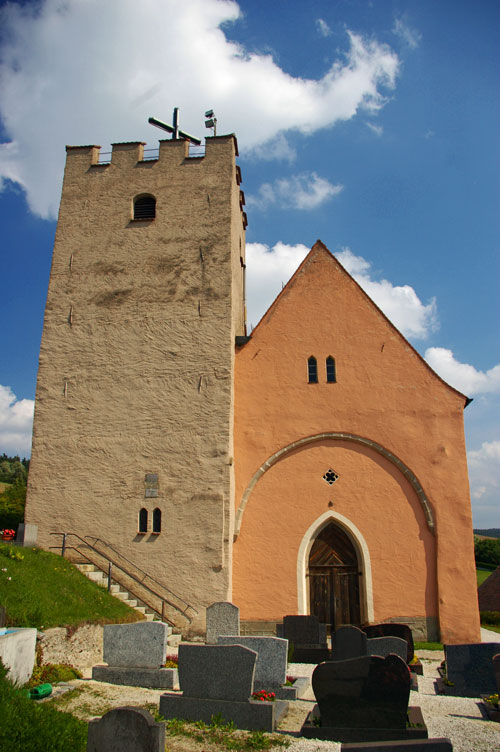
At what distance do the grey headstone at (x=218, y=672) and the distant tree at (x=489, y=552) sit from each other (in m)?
41.6

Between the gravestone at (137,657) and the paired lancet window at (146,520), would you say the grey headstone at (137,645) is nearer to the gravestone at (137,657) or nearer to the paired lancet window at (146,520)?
the gravestone at (137,657)

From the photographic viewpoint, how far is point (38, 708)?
226 inches

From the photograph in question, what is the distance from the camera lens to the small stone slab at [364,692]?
637 centimetres

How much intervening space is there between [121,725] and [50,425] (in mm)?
12315

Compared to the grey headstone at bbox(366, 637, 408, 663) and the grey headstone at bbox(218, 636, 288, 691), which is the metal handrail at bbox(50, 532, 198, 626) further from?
the grey headstone at bbox(366, 637, 408, 663)

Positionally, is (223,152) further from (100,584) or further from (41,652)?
(41,652)

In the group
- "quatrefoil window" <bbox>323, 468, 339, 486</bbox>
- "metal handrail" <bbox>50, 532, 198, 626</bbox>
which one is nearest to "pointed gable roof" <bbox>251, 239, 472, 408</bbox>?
"quatrefoil window" <bbox>323, 468, 339, 486</bbox>

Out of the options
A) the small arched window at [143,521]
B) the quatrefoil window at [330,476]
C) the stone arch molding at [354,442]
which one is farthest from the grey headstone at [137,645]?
the quatrefoil window at [330,476]

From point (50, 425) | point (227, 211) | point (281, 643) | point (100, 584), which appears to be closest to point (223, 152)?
point (227, 211)

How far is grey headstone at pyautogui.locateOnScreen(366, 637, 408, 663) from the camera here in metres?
A: 9.84

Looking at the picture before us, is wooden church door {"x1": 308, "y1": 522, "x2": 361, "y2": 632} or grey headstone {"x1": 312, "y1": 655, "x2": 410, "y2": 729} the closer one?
grey headstone {"x1": 312, "y1": 655, "x2": 410, "y2": 729}

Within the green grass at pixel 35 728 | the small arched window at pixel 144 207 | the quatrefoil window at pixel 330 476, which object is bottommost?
the green grass at pixel 35 728

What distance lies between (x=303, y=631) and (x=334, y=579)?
3.29 meters

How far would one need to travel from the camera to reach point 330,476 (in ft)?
51.6
